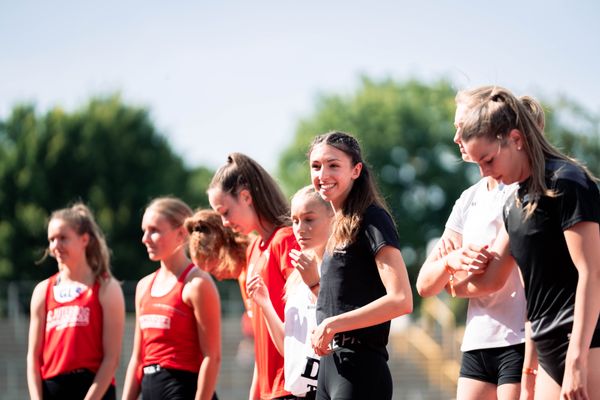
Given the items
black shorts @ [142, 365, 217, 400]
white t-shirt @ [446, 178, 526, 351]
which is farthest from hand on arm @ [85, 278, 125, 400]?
white t-shirt @ [446, 178, 526, 351]

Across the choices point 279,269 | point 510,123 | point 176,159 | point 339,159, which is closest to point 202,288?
point 279,269

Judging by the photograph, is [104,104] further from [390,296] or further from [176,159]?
[390,296]

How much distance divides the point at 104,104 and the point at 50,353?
3619 centimetres

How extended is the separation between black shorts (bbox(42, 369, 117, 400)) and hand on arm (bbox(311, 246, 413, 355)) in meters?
3.13

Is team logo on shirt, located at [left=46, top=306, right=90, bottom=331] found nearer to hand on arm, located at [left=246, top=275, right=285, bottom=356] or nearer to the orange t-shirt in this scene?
the orange t-shirt

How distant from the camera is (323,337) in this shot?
4.30 m

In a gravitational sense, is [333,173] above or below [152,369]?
above

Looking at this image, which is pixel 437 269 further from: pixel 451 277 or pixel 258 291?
pixel 258 291

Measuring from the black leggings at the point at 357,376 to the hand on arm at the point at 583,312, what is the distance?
0.99 metres

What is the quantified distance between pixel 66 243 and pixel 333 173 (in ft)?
11.1

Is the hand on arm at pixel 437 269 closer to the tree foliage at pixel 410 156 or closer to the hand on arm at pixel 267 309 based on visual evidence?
the hand on arm at pixel 267 309

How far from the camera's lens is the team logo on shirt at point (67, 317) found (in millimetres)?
7031

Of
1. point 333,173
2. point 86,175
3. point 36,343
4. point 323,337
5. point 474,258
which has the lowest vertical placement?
point 36,343

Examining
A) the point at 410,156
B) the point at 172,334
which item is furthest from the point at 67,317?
the point at 410,156
